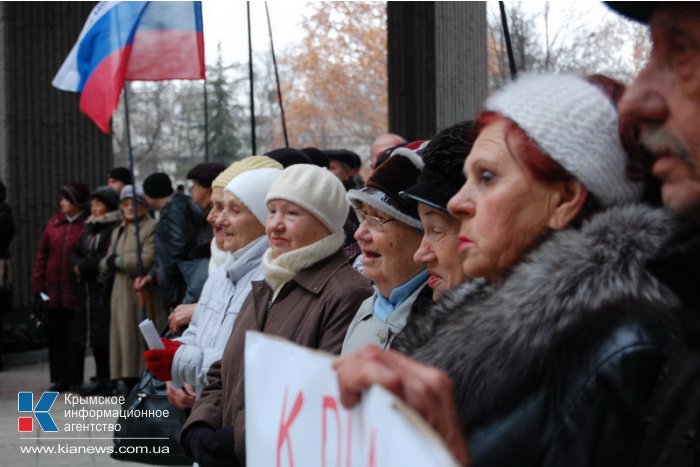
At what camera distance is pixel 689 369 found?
5.91 ft

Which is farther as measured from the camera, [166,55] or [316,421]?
[166,55]

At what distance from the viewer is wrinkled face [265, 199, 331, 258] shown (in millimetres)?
4309

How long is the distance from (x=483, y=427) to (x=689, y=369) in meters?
0.37

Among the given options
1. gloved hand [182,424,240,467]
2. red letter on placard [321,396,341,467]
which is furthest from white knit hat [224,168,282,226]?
red letter on placard [321,396,341,467]

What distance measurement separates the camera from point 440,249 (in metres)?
3.13

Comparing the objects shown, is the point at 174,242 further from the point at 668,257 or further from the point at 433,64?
the point at 668,257

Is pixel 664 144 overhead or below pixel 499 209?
overhead

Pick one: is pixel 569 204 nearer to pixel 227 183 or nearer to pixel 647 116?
pixel 647 116

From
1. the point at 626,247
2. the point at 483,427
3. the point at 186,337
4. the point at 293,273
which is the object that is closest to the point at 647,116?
the point at 626,247

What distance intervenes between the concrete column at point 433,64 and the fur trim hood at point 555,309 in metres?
11.1

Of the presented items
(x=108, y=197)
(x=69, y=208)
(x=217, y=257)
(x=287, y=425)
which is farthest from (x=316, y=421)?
(x=69, y=208)

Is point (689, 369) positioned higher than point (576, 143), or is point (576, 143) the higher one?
point (576, 143)

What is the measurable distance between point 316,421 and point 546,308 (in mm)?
468

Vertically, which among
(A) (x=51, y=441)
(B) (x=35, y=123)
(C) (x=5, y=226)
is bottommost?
(A) (x=51, y=441)
